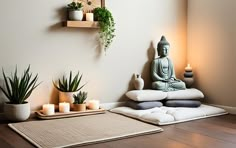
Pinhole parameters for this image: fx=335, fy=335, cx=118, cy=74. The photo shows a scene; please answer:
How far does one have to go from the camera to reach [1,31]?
297 centimetres

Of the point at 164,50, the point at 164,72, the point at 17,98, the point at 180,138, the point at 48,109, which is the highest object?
the point at 164,50

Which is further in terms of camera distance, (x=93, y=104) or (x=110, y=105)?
(x=110, y=105)

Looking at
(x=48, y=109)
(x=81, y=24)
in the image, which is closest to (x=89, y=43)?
(x=81, y=24)

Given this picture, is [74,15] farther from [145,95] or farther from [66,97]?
[145,95]

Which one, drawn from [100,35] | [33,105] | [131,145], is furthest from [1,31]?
[131,145]

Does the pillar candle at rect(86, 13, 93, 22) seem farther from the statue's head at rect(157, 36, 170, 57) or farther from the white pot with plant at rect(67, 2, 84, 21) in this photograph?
the statue's head at rect(157, 36, 170, 57)

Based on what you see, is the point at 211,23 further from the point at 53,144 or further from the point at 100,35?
the point at 53,144

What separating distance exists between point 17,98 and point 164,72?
1629 mm

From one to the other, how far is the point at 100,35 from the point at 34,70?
78 centimetres

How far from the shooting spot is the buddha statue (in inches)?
145

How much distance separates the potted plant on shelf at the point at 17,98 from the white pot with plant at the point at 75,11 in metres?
0.70

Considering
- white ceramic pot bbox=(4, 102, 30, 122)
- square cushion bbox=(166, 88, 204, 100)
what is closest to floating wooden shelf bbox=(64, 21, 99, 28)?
white ceramic pot bbox=(4, 102, 30, 122)

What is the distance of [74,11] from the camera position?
3.22 metres

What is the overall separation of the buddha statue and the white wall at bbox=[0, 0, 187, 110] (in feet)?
0.44
